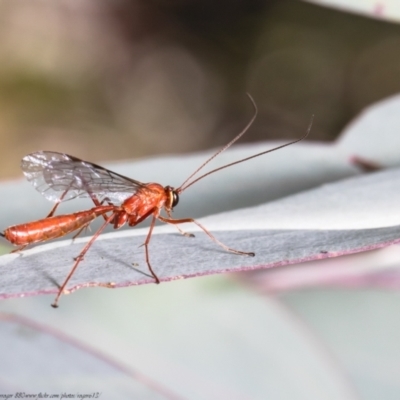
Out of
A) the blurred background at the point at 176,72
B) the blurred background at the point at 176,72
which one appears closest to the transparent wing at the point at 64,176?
the blurred background at the point at 176,72

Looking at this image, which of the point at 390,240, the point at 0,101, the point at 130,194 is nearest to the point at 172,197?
the point at 130,194

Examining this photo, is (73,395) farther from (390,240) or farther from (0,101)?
(0,101)

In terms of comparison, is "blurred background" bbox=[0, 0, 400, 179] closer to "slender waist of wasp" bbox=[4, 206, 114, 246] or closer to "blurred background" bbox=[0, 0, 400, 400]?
"blurred background" bbox=[0, 0, 400, 400]

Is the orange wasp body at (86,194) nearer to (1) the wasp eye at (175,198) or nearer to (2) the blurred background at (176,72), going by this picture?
(1) the wasp eye at (175,198)

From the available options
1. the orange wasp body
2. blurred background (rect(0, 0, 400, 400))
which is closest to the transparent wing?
the orange wasp body

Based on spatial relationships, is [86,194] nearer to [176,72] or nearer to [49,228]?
[49,228]

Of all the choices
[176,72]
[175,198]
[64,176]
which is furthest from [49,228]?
[176,72]
